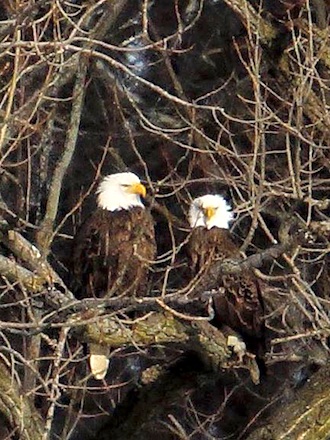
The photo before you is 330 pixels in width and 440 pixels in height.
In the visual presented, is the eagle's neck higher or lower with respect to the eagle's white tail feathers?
higher

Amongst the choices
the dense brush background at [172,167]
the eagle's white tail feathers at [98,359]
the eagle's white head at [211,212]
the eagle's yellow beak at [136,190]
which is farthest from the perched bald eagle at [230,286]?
the eagle's white tail feathers at [98,359]

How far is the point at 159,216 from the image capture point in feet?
35.4

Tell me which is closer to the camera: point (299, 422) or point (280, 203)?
point (299, 422)

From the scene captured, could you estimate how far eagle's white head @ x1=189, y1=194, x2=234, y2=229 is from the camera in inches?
347

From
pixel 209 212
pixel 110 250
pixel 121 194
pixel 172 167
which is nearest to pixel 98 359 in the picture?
pixel 110 250

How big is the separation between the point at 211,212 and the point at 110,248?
851mm

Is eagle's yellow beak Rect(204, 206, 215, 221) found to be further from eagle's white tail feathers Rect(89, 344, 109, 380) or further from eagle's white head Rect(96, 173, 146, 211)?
eagle's white tail feathers Rect(89, 344, 109, 380)

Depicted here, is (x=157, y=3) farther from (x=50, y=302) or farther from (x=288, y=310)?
(x=50, y=302)

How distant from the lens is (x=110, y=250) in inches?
328

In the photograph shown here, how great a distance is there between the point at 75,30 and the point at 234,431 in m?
5.06

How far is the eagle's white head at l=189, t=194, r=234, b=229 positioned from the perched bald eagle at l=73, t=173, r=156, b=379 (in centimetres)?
42

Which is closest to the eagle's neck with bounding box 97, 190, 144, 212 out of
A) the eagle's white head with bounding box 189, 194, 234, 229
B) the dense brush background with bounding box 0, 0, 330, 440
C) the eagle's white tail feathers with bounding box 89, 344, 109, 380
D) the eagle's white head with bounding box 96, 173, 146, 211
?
the eagle's white head with bounding box 96, 173, 146, 211

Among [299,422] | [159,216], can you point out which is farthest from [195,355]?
[159,216]

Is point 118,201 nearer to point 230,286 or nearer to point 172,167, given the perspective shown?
point 230,286
